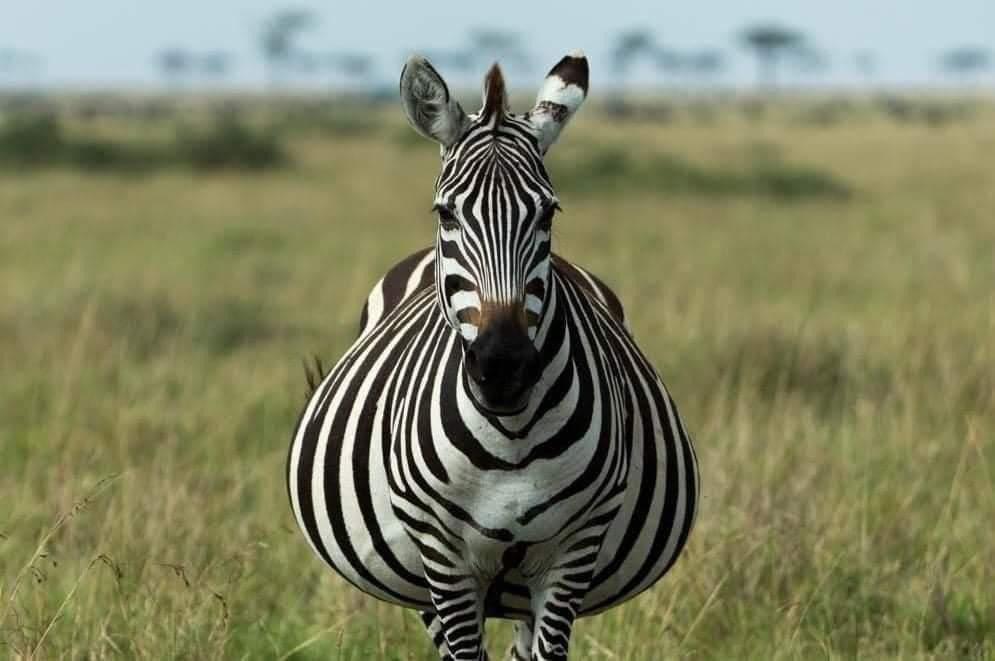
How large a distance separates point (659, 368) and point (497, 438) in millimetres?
5611

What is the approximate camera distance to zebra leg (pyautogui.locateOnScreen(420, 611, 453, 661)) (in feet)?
9.55

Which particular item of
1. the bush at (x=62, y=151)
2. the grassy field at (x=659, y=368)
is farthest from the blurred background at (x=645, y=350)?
the bush at (x=62, y=151)

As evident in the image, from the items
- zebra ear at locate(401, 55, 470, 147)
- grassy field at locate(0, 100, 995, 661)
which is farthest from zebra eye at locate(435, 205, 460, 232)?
grassy field at locate(0, 100, 995, 661)

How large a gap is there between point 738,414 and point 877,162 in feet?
78.1

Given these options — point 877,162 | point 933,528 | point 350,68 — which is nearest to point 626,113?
point 877,162

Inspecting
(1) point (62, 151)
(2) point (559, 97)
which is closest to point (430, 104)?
(2) point (559, 97)

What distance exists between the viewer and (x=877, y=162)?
28.9 m

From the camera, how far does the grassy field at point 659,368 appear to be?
426 centimetres

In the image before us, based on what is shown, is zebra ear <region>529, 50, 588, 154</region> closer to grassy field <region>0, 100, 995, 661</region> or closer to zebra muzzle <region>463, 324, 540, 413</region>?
zebra muzzle <region>463, 324, 540, 413</region>

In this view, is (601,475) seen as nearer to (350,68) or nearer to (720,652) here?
(720,652)

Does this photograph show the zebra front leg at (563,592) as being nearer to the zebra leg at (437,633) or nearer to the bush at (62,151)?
the zebra leg at (437,633)

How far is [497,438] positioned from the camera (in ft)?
8.18

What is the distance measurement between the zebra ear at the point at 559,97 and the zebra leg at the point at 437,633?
1.00 meters

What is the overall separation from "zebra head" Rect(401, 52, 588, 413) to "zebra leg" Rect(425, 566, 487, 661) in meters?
0.44
